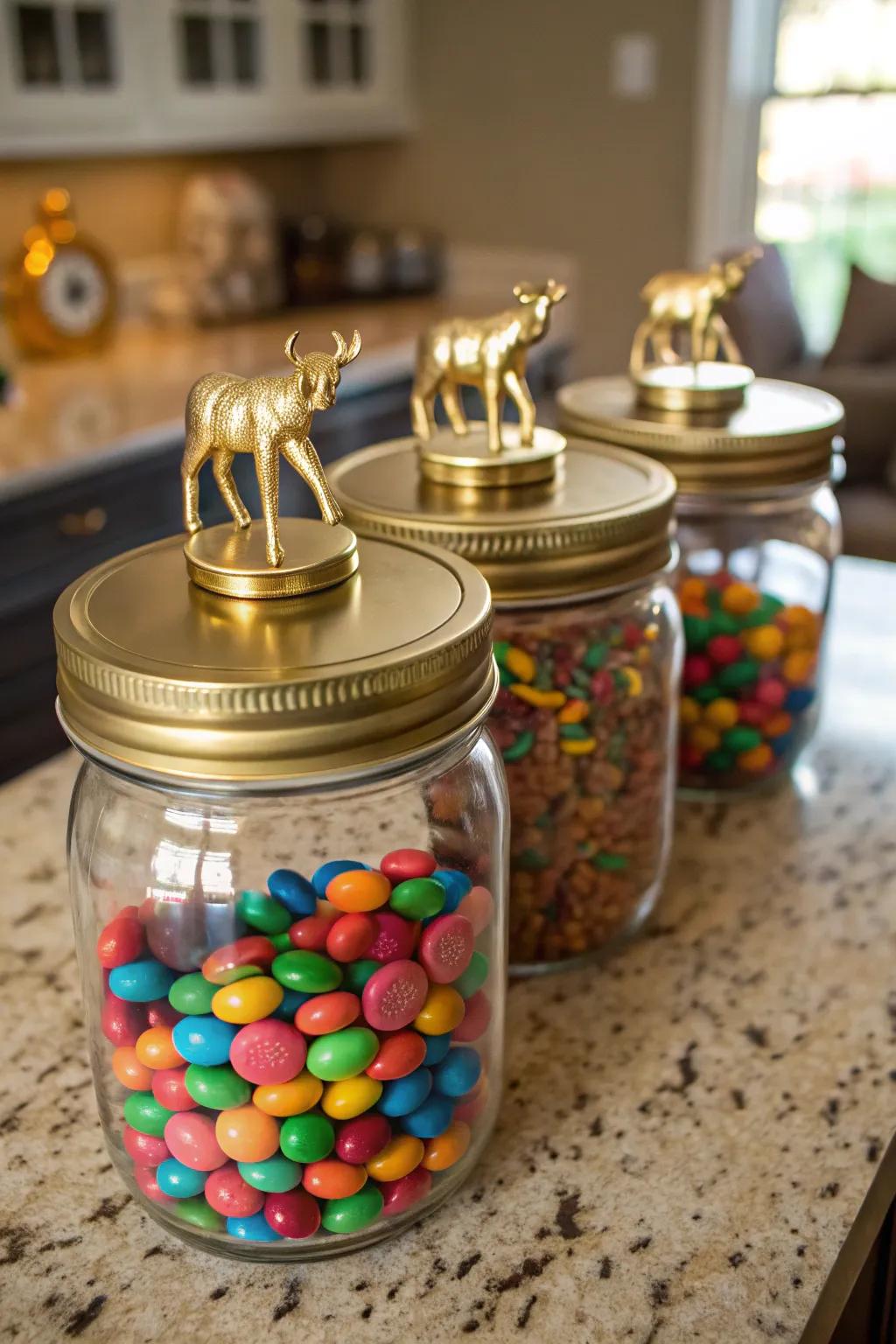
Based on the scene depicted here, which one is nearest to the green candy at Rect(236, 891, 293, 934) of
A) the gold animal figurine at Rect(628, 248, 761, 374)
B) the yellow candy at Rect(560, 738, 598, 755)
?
the yellow candy at Rect(560, 738, 598, 755)

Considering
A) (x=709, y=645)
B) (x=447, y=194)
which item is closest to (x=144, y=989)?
(x=709, y=645)

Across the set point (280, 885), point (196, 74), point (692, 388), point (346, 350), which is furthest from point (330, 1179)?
point (196, 74)

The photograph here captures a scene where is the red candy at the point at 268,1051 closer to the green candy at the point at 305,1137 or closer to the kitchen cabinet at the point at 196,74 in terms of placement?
the green candy at the point at 305,1137

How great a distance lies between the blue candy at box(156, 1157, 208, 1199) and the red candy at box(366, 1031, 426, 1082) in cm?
9

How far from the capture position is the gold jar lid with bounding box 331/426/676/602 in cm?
62

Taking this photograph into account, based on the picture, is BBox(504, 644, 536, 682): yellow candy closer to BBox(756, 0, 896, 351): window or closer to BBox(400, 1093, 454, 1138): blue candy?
BBox(400, 1093, 454, 1138): blue candy

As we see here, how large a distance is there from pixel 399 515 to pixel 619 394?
33 cm

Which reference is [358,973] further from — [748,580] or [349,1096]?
[748,580]

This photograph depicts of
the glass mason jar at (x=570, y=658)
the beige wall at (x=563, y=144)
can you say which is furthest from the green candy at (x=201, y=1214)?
the beige wall at (x=563, y=144)

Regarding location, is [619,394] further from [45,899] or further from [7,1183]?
[7,1183]

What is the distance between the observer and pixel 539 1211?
21.6 inches

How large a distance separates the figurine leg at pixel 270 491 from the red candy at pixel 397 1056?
203 millimetres

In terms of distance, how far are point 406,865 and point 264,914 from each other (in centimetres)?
6

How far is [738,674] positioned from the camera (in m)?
0.86
